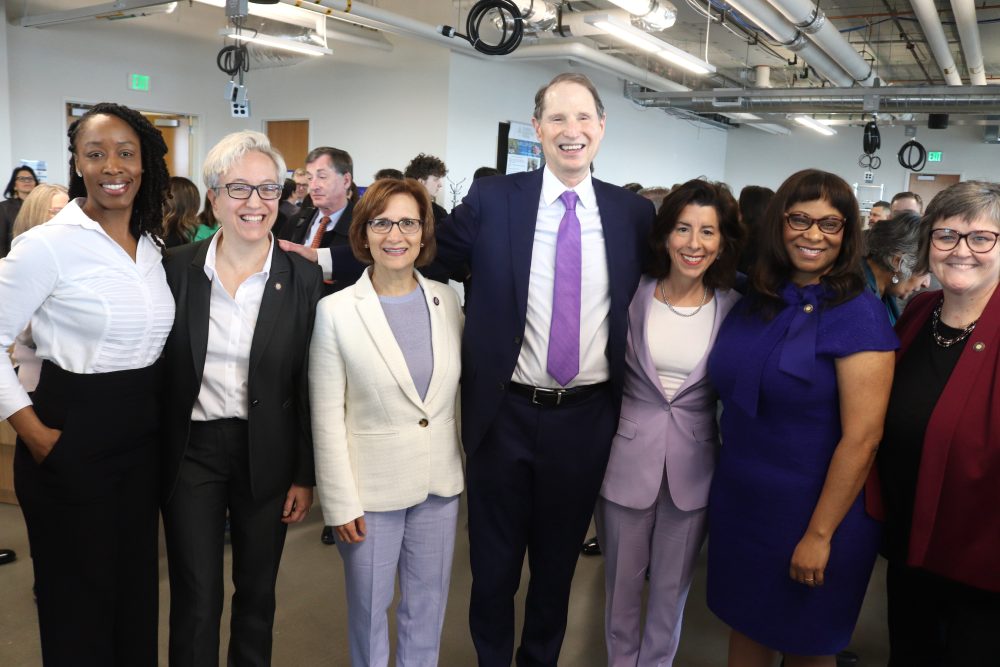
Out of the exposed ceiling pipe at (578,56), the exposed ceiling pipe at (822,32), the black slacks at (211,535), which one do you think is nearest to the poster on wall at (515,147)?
the exposed ceiling pipe at (578,56)

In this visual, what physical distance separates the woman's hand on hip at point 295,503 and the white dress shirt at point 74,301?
0.57 metres

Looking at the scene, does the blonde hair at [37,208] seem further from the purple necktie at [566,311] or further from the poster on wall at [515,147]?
the poster on wall at [515,147]

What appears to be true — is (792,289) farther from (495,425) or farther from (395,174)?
(395,174)

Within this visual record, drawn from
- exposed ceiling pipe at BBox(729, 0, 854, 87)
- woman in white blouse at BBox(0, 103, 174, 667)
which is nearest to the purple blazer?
woman in white blouse at BBox(0, 103, 174, 667)

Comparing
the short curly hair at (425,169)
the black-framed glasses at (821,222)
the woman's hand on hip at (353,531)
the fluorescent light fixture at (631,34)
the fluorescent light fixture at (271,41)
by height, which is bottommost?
the woman's hand on hip at (353,531)

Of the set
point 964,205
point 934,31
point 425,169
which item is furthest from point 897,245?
point 934,31

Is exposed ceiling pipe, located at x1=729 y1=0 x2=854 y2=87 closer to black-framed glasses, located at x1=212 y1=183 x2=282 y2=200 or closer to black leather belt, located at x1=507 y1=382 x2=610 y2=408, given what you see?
black leather belt, located at x1=507 y1=382 x2=610 y2=408

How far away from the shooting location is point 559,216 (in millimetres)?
2303

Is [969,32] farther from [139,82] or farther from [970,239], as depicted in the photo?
[139,82]

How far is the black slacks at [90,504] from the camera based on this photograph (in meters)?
1.91

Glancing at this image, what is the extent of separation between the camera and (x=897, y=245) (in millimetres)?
3121

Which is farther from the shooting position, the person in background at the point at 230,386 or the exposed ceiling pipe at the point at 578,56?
the exposed ceiling pipe at the point at 578,56

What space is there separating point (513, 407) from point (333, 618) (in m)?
1.42

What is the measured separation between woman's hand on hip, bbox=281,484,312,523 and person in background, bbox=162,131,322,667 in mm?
51
